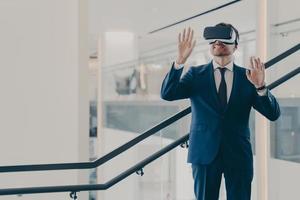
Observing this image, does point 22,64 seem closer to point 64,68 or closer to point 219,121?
point 64,68

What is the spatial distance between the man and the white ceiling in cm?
450

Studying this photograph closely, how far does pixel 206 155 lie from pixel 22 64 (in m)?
2.29

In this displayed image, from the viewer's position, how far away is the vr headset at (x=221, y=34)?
2203 millimetres

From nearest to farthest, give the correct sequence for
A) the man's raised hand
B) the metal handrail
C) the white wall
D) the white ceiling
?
the man's raised hand < the metal handrail < the white wall < the white ceiling

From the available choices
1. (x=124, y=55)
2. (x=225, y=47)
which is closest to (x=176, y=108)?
(x=124, y=55)

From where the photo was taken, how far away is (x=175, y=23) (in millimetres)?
8586

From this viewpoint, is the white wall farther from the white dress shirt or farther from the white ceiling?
the white ceiling

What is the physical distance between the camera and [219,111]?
7.17 ft

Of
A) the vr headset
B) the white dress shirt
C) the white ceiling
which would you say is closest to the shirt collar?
the white dress shirt

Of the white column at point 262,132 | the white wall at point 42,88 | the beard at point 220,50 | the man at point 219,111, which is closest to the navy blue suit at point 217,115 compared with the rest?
the man at point 219,111

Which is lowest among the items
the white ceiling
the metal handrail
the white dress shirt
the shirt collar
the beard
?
the metal handrail

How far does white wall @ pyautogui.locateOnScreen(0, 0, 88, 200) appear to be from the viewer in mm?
3912

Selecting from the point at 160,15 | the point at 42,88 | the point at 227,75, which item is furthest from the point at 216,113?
the point at 160,15

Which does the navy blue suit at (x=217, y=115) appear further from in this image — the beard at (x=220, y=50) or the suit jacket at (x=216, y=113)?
the beard at (x=220, y=50)
